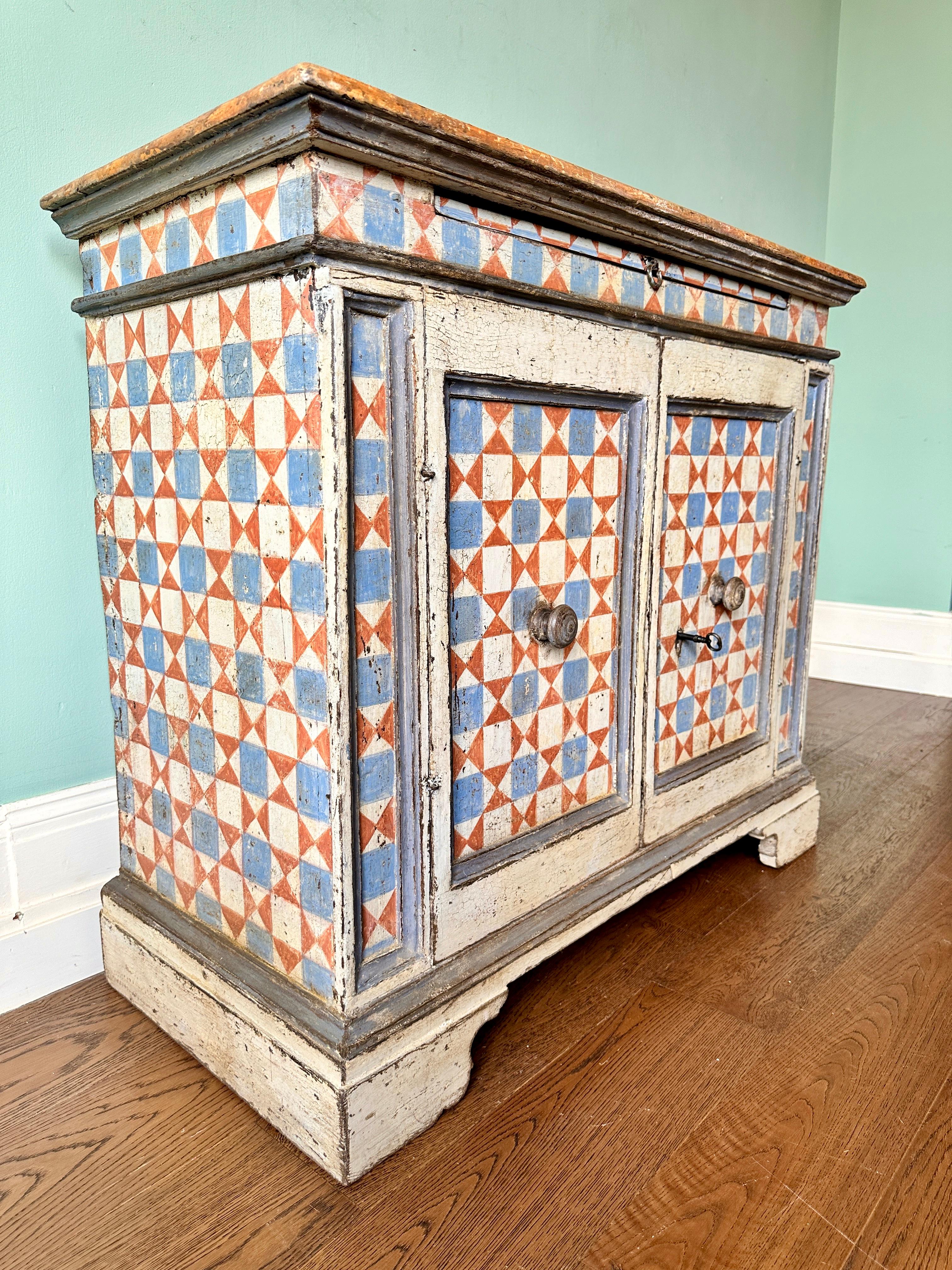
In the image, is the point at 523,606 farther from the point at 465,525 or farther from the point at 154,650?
the point at 154,650

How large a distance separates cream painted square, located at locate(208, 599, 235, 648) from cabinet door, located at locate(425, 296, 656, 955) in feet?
0.77

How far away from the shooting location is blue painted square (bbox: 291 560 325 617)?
0.88m

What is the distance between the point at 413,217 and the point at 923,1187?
113 cm

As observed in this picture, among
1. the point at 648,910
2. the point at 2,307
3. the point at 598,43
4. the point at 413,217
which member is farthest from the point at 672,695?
the point at 598,43

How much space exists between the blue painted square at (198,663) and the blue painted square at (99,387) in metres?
0.35

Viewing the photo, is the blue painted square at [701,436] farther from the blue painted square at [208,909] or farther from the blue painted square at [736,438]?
the blue painted square at [208,909]

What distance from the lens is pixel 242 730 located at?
3.34 ft

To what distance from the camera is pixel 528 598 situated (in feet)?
3.64

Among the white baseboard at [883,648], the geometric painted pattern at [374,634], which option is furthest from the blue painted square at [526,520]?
the white baseboard at [883,648]

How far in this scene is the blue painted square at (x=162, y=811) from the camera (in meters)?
1.17

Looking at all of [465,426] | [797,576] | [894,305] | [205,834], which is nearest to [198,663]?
[205,834]

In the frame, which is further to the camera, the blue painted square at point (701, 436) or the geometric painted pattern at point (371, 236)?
the blue painted square at point (701, 436)

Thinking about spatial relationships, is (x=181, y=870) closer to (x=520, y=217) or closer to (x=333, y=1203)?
(x=333, y=1203)

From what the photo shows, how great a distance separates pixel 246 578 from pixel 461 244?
0.43 metres
